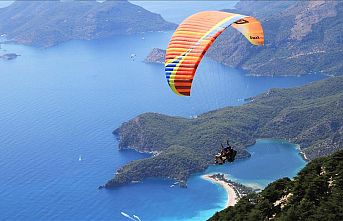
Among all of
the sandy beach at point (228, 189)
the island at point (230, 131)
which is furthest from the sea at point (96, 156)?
the island at point (230, 131)

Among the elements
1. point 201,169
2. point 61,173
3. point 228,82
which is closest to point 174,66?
point 201,169

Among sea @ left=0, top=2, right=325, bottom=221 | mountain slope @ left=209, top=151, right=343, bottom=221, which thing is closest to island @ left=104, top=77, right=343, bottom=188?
sea @ left=0, top=2, right=325, bottom=221

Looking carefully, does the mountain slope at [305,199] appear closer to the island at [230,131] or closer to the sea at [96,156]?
the sea at [96,156]

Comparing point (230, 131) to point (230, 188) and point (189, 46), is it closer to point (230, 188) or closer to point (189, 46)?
point (230, 188)

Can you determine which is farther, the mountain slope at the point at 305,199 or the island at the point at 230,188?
the island at the point at 230,188

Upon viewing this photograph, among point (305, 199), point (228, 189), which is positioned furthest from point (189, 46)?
point (228, 189)

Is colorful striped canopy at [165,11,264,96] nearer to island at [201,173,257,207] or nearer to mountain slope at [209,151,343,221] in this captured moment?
mountain slope at [209,151,343,221]
